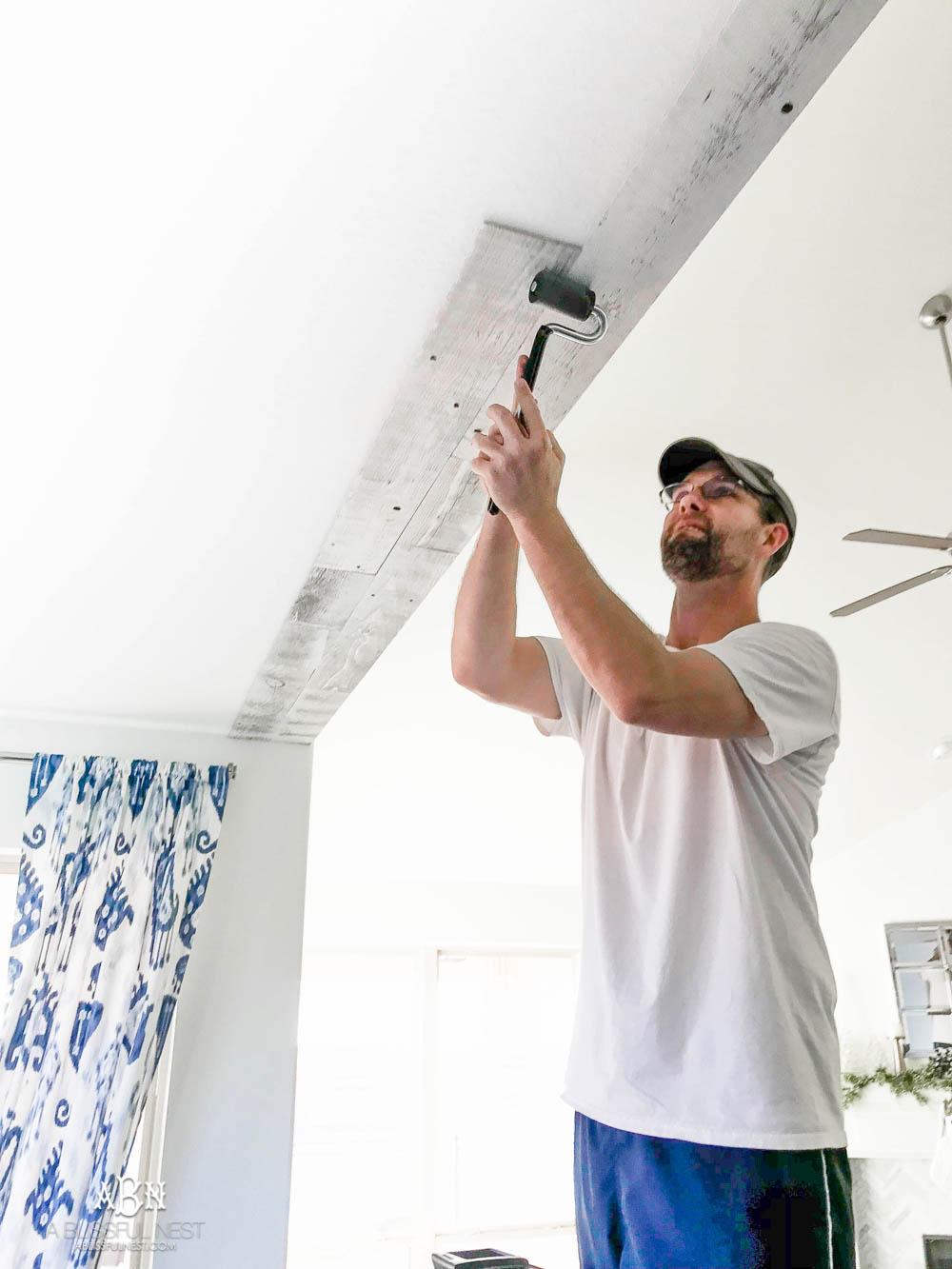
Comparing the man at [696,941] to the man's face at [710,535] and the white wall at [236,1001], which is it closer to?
the man's face at [710,535]

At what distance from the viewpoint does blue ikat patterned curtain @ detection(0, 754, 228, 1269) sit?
2441 millimetres

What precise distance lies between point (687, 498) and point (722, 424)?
1842 millimetres

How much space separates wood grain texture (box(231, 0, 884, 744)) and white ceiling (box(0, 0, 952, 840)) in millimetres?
Result: 39

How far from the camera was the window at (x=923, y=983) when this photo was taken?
5.91 meters

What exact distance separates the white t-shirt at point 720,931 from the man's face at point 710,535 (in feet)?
0.53

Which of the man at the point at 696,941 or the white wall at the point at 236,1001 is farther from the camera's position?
the white wall at the point at 236,1001

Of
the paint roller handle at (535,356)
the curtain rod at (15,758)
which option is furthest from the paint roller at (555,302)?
the curtain rod at (15,758)

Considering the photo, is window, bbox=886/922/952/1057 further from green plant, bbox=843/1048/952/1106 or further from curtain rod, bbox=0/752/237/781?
curtain rod, bbox=0/752/237/781

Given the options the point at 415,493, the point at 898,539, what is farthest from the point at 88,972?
the point at 898,539

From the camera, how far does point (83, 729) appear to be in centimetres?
296

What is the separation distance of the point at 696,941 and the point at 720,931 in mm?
31

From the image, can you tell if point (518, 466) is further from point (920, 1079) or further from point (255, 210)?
point (920, 1079)

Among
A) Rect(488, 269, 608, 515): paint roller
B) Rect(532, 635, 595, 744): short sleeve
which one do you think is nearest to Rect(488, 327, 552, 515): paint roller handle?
Rect(488, 269, 608, 515): paint roller

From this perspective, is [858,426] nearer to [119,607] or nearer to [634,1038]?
[119,607]
